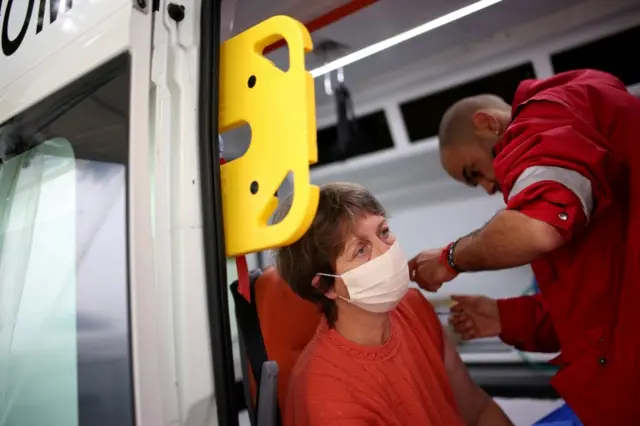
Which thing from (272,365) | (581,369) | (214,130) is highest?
(214,130)

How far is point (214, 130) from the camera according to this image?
102 cm

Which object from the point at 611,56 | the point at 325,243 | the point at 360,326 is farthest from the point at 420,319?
the point at 611,56

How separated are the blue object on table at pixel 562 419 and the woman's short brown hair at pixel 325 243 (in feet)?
4.05

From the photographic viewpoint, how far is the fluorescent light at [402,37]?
2891mm

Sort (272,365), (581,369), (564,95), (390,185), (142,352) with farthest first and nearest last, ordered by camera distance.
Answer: (390,185) → (581,369) → (564,95) → (272,365) → (142,352)

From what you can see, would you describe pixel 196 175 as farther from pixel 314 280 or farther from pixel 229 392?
pixel 314 280

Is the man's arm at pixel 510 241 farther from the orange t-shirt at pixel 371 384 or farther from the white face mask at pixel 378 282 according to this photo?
the orange t-shirt at pixel 371 384

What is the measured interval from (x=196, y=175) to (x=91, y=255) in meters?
0.32

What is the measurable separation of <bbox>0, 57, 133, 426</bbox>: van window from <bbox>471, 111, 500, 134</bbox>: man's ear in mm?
1667

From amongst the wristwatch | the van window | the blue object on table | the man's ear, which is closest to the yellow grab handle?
the van window

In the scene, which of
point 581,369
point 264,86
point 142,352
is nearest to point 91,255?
point 142,352

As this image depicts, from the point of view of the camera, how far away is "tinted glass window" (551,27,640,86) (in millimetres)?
3180

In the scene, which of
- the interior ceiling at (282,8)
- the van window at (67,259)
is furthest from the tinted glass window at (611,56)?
the van window at (67,259)

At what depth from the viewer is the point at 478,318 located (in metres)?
2.42
